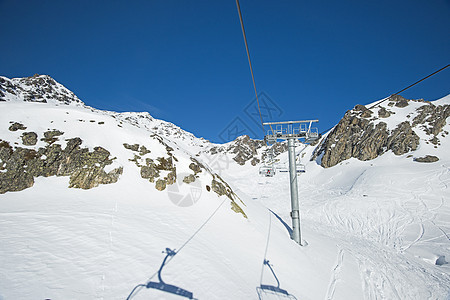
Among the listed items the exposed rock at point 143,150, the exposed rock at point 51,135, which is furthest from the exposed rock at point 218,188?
the exposed rock at point 51,135

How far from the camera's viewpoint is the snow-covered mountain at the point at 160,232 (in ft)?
15.9

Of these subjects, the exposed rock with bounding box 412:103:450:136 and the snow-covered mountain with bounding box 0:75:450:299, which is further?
the exposed rock with bounding box 412:103:450:136

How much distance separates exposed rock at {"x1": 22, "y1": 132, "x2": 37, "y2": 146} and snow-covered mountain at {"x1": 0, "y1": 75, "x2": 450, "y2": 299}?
0.05 meters

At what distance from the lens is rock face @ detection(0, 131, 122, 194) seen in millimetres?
9625

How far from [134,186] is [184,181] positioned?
3.43 meters

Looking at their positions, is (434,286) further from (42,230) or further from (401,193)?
(401,193)

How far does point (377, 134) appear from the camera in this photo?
40.5m

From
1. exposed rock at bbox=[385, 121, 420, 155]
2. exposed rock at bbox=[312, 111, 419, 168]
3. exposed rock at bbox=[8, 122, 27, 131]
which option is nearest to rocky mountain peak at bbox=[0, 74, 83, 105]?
exposed rock at bbox=[8, 122, 27, 131]

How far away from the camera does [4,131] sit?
36.8 ft

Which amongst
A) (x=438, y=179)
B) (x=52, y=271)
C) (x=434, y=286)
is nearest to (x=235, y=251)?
(x=52, y=271)

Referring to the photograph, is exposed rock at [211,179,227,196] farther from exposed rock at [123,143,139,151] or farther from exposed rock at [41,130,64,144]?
exposed rock at [41,130,64,144]

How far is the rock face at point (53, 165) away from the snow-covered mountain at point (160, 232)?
66mm

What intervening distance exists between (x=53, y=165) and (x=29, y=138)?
2851mm

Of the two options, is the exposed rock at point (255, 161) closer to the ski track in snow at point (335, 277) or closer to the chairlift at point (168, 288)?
the ski track in snow at point (335, 277)
